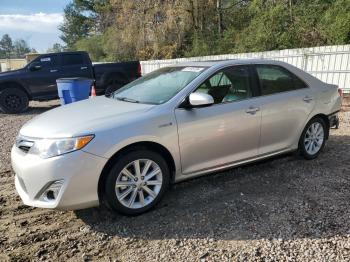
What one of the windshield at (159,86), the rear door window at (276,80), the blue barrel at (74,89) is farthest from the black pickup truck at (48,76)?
the rear door window at (276,80)

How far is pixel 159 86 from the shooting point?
4469 millimetres

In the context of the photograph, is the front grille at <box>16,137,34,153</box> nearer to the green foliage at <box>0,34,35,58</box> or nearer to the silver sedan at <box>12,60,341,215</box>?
the silver sedan at <box>12,60,341,215</box>

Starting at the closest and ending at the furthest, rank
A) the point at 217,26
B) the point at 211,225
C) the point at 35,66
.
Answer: the point at 211,225 → the point at 35,66 → the point at 217,26

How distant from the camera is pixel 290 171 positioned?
500 cm

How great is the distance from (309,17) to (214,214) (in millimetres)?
12280

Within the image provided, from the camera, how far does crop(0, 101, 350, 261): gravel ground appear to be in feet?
10.4

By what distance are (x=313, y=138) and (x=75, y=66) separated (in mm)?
8942

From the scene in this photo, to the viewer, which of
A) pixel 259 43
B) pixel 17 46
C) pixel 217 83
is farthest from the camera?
pixel 17 46

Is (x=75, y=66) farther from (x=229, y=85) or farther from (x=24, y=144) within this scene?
(x=24, y=144)

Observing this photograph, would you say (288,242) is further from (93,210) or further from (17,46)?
(17,46)

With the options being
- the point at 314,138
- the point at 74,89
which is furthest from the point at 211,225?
the point at 74,89

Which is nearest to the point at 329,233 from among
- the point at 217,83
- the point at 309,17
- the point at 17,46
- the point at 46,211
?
the point at 217,83

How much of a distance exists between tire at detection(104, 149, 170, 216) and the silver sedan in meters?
0.01

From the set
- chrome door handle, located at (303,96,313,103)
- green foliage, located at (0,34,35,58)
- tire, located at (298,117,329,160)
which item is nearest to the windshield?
Result: chrome door handle, located at (303,96,313,103)
